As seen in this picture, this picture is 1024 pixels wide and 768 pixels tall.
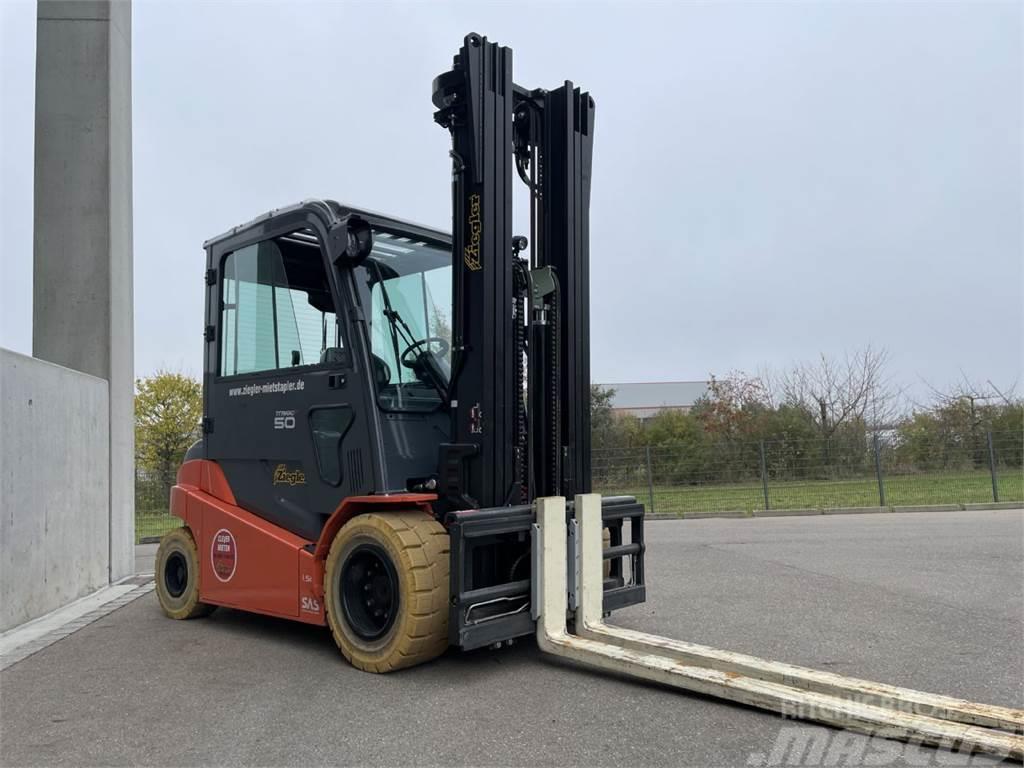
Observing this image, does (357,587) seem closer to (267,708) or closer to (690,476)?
(267,708)

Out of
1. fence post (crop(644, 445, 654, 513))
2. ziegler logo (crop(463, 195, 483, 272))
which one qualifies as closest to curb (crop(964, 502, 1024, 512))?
fence post (crop(644, 445, 654, 513))

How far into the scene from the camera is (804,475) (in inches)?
751

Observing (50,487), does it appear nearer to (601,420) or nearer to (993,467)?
(993,467)

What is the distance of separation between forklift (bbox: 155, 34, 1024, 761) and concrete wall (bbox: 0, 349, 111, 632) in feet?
4.93

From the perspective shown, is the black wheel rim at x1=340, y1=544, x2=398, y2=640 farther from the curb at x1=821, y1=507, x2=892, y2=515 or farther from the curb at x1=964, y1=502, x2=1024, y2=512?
the curb at x1=964, y1=502, x2=1024, y2=512

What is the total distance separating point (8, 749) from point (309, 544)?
2095 mm

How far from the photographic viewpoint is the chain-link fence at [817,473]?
17609 mm

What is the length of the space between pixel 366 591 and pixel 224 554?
69.7 inches

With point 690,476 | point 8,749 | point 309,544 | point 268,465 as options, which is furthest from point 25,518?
point 690,476

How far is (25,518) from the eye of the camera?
21.9 feet

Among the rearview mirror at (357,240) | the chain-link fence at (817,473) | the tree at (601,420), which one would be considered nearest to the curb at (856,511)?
the chain-link fence at (817,473)

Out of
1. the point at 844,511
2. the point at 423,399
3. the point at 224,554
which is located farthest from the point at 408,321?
the point at 844,511

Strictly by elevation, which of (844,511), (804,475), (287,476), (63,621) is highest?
(287,476)

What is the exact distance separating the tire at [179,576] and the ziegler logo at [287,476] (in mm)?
1200
